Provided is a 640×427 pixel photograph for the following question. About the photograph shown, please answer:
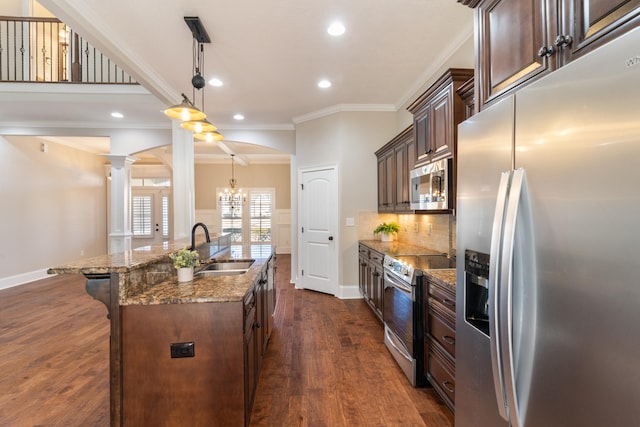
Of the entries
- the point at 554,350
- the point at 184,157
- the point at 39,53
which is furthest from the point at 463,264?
the point at 39,53

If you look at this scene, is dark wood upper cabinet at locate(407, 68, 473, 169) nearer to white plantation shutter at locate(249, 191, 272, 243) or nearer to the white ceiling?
the white ceiling

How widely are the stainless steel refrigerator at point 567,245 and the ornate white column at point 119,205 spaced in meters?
6.45

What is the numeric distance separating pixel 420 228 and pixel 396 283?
1378 millimetres

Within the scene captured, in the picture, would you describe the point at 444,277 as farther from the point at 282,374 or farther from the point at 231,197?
the point at 231,197

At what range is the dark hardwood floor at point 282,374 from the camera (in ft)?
6.75

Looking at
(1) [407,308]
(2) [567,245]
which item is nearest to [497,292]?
(2) [567,245]

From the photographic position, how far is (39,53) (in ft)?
17.5

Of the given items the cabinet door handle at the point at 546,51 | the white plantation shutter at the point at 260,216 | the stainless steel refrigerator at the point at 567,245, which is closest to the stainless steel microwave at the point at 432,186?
the stainless steel refrigerator at the point at 567,245

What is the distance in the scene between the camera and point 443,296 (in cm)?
198

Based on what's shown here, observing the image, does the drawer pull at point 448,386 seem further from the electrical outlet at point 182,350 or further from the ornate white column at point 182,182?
the ornate white column at point 182,182

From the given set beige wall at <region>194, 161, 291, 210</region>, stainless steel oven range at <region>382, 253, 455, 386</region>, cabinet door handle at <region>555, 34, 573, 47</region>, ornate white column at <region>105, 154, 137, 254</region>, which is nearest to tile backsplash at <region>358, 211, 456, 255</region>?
stainless steel oven range at <region>382, 253, 455, 386</region>

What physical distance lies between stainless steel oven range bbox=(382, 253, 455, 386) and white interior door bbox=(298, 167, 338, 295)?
73.9 inches

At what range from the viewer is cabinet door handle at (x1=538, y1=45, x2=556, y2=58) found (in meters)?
1.09

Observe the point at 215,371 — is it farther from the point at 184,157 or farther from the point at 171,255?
the point at 184,157
